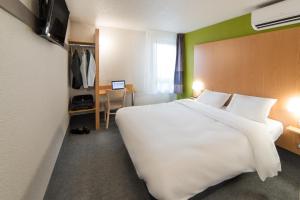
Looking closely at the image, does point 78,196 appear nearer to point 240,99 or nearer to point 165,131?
point 165,131

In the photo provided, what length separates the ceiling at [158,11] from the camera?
238cm

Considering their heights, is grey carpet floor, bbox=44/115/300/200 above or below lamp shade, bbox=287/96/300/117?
below

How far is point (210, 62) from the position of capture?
350cm

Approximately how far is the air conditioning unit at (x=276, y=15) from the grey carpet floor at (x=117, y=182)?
6.22 feet

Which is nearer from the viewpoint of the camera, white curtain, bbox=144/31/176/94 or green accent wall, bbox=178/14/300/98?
green accent wall, bbox=178/14/300/98

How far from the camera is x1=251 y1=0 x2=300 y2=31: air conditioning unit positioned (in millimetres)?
2055

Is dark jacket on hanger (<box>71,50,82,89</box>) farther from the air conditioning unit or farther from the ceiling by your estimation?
the air conditioning unit

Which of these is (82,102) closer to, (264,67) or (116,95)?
(116,95)

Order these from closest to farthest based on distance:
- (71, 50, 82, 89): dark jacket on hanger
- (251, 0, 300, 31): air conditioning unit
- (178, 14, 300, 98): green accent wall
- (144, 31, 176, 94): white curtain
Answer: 1. (251, 0, 300, 31): air conditioning unit
2. (178, 14, 300, 98): green accent wall
3. (71, 50, 82, 89): dark jacket on hanger
4. (144, 31, 176, 94): white curtain

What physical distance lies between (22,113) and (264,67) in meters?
3.11

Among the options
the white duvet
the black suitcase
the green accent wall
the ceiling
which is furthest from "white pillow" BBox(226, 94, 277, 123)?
the black suitcase

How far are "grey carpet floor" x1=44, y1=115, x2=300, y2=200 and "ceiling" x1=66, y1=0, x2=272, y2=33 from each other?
7.47 ft

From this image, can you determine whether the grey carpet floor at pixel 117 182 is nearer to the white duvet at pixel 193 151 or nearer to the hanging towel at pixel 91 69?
the white duvet at pixel 193 151

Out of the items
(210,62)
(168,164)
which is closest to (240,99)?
(210,62)
